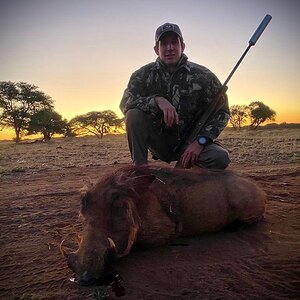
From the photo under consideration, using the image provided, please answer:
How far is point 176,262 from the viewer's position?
2.90m

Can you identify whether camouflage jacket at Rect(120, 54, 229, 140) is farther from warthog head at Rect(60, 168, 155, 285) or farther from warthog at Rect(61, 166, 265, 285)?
warthog head at Rect(60, 168, 155, 285)

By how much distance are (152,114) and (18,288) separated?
271 centimetres

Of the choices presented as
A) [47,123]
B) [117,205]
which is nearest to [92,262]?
[117,205]

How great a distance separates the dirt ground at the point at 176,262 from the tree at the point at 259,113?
123 feet

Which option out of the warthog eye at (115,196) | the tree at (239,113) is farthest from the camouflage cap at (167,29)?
the tree at (239,113)

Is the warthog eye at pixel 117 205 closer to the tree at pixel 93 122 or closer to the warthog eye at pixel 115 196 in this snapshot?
the warthog eye at pixel 115 196

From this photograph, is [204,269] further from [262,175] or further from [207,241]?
[262,175]

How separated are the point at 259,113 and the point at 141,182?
39586 millimetres

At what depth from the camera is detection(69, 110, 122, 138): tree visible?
124 feet

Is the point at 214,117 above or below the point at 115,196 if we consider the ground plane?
above

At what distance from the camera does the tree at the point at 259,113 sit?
40.3 m

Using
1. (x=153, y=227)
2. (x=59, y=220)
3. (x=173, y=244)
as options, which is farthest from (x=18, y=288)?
(x=59, y=220)

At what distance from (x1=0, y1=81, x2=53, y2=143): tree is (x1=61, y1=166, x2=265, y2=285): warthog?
32.2m

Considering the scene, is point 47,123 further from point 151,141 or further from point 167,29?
point 167,29
